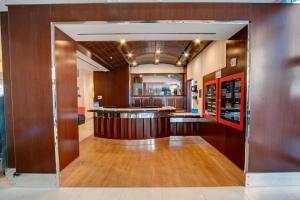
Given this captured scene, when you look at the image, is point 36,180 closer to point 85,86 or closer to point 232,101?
point 232,101

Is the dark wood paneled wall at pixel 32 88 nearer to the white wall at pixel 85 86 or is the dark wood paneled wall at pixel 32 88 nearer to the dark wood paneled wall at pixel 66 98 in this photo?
the dark wood paneled wall at pixel 66 98

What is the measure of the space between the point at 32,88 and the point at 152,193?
8.30 feet

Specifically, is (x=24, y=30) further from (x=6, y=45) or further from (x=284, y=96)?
(x=284, y=96)

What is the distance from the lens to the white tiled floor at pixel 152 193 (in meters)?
2.42

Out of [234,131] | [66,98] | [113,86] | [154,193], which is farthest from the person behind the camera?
[113,86]

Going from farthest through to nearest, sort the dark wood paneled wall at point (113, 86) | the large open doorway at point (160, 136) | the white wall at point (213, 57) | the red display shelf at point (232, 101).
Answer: the dark wood paneled wall at point (113, 86)
the white wall at point (213, 57)
the red display shelf at point (232, 101)
the large open doorway at point (160, 136)

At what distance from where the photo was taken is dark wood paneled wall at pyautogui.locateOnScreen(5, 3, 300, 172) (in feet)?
8.57

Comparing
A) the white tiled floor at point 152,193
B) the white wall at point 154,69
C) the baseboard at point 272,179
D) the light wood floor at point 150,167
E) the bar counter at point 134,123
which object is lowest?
the white tiled floor at point 152,193

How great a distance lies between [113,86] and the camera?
32.7 feet

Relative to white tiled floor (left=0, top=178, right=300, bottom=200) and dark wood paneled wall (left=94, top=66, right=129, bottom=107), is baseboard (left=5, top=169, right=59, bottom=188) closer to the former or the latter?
white tiled floor (left=0, top=178, right=300, bottom=200)

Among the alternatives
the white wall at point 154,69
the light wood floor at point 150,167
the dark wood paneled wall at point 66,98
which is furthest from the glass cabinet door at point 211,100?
the white wall at point 154,69

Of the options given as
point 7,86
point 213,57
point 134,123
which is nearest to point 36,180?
point 7,86

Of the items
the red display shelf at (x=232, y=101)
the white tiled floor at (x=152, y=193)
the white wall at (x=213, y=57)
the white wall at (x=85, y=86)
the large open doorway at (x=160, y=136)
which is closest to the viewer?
the white tiled floor at (x=152, y=193)

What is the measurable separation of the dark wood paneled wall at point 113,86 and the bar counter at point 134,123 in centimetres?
430
